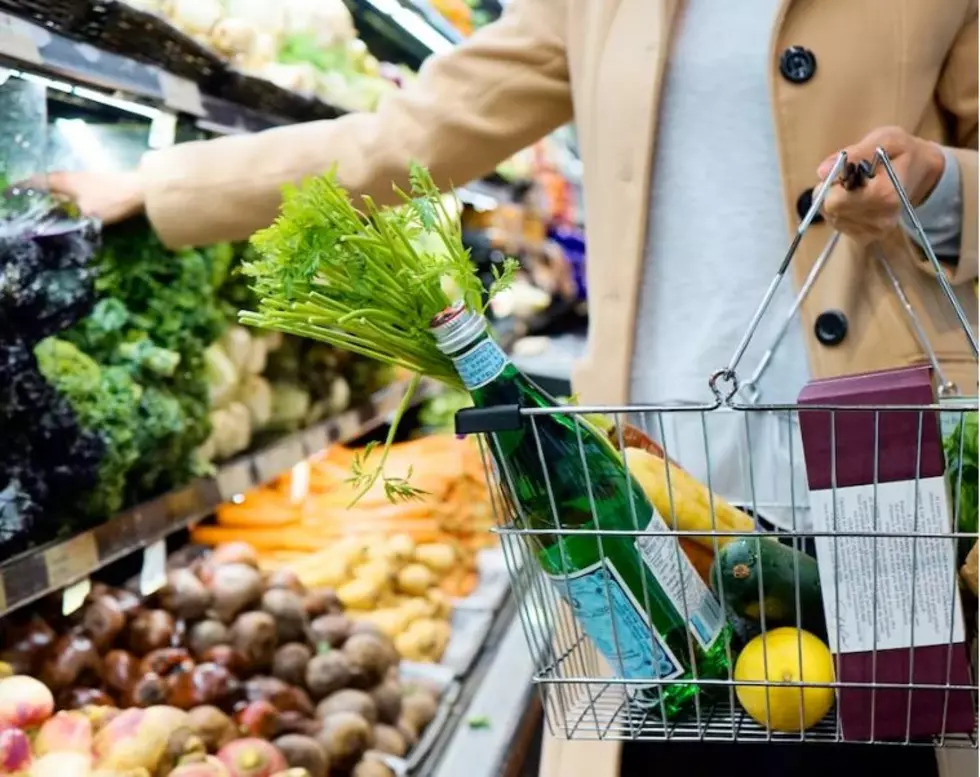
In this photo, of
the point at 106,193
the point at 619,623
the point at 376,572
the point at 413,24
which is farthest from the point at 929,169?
the point at 413,24

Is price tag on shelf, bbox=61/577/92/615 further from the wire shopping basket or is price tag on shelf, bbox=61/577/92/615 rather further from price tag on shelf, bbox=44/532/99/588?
the wire shopping basket

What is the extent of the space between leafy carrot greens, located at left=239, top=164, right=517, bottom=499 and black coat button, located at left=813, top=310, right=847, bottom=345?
1.95 feet

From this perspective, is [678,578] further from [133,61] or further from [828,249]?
[133,61]

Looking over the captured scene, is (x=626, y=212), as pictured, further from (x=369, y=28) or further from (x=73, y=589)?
(x=369, y=28)

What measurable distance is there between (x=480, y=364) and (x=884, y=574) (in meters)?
0.32

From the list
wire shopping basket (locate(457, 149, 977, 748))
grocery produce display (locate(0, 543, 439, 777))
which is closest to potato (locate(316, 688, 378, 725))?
grocery produce display (locate(0, 543, 439, 777))

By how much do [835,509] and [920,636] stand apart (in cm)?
11

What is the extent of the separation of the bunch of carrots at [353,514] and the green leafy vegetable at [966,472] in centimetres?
147

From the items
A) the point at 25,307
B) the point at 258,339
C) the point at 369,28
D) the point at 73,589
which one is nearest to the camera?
the point at 25,307

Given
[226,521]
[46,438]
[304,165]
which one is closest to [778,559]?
[304,165]

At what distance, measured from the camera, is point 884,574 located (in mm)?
786

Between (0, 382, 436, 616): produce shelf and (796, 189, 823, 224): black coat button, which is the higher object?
(796, 189, 823, 224): black coat button

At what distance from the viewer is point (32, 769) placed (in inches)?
47.4

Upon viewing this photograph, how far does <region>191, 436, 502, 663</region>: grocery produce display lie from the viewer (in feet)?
7.45
